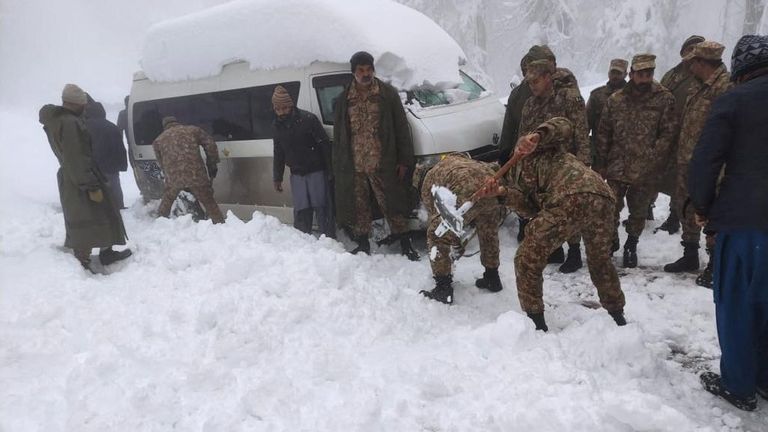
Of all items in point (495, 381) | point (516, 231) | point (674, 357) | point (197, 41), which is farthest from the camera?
point (197, 41)

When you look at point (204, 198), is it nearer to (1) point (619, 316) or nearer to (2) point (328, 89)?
(2) point (328, 89)

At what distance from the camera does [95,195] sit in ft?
16.1

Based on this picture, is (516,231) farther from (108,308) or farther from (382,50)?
(108,308)

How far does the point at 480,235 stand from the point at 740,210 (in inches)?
78.6

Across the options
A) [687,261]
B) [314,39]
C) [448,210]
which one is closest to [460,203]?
[448,210]

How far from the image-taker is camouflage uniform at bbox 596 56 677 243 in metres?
4.30

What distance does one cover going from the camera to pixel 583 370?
8.80 ft

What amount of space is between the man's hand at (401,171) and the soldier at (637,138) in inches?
74.7

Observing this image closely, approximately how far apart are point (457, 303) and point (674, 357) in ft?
5.17

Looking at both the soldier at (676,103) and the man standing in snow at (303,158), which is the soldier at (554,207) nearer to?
the soldier at (676,103)

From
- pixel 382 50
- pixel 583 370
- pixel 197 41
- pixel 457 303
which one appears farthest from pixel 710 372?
pixel 197 41

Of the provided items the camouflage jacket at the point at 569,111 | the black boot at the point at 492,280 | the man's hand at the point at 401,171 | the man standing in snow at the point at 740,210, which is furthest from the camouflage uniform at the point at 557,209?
the man's hand at the point at 401,171

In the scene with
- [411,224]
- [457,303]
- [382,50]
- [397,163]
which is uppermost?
[382,50]

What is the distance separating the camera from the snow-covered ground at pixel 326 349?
8.22 ft
